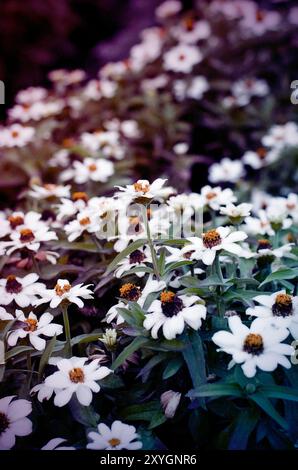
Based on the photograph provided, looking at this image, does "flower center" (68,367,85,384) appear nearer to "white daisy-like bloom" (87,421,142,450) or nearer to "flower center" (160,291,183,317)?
"white daisy-like bloom" (87,421,142,450)

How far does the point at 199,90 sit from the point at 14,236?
1639mm

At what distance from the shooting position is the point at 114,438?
3.13ft

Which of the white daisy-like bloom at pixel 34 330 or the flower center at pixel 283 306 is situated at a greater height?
the flower center at pixel 283 306

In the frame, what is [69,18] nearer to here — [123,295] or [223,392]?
[123,295]

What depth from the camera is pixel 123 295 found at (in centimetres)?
117

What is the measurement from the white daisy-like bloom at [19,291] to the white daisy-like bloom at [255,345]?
499mm

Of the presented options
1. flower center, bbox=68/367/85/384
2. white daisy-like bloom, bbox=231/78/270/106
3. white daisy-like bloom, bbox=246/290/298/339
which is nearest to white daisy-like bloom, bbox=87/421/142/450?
flower center, bbox=68/367/85/384

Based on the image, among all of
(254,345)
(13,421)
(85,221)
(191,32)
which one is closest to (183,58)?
(191,32)

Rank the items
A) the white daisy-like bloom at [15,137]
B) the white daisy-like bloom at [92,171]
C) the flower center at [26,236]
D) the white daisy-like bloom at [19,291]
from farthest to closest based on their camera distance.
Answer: the white daisy-like bloom at [15,137]
the white daisy-like bloom at [92,171]
the flower center at [26,236]
the white daisy-like bloom at [19,291]

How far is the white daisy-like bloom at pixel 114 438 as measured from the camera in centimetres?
94

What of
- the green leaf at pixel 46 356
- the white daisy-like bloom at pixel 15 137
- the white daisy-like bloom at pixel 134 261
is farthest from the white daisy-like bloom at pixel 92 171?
the green leaf at pixel 46 356

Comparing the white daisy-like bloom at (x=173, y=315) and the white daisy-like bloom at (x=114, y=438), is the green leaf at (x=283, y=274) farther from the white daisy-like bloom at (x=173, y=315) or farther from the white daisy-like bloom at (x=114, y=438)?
the white daisy-like bloom at (x=114, y=438)

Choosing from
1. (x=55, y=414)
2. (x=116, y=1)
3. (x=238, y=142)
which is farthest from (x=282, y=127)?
(x=116, y=1)

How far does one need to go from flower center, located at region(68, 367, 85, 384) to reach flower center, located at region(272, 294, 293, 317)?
44 centimetres
